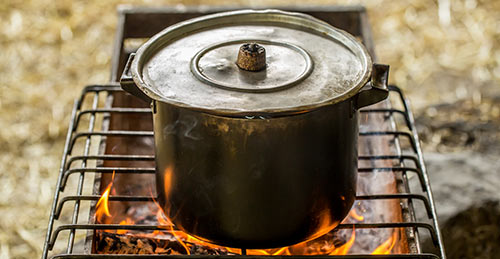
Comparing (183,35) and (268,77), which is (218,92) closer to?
(268,77)

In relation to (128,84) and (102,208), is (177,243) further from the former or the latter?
(128,84)

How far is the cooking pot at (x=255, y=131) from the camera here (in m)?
1.36

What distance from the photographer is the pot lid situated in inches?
54.3

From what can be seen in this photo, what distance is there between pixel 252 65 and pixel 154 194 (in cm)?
85

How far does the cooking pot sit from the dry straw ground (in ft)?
5.28

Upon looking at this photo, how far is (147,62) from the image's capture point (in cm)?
158

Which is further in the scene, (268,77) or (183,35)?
(183,35)

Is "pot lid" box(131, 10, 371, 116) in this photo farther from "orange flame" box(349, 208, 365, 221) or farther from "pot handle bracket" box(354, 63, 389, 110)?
"orange flame" box(349, 208, 365, 221)

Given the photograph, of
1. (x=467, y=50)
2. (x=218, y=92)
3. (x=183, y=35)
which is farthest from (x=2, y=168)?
(x=467, y=50)

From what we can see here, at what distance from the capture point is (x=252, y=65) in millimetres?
1468

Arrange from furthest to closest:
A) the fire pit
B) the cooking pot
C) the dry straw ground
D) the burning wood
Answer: the dry straw ground → the burning wood → the fire pit → the cooking pot

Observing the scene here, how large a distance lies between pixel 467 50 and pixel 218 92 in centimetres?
318

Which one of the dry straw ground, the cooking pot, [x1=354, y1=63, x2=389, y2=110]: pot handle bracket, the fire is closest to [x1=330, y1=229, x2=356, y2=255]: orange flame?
the fire

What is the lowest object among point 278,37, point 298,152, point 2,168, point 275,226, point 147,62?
point 275,226
